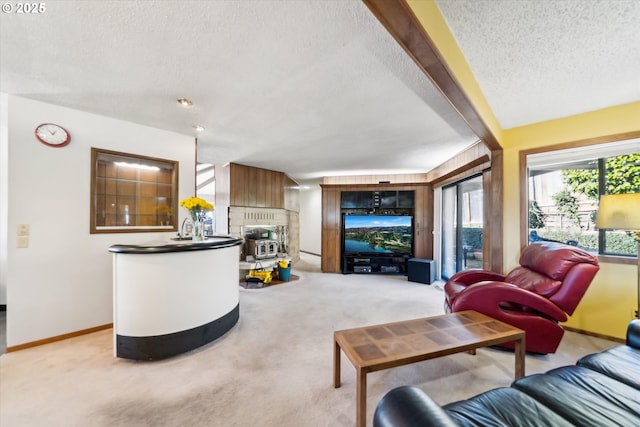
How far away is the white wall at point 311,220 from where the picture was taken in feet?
27.3

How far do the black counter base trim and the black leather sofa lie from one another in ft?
6.63

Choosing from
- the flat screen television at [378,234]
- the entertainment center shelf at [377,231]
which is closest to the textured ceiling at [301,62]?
the entertainment center shelf at [377,231]

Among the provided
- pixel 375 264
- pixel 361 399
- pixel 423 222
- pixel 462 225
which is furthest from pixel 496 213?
pixel 375 264

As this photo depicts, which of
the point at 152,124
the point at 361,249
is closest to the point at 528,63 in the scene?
the point at 152,124

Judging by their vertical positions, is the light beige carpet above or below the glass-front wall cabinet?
below

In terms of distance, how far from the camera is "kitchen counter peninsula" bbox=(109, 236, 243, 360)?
206 centimetres

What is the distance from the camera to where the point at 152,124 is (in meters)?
2.97

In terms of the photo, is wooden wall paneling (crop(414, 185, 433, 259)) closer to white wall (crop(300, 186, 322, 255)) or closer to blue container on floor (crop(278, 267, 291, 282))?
blue container on floor (crop(278, 267, 291, 282))

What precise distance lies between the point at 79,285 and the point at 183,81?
8.03 feet

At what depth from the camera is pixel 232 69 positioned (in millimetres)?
1868

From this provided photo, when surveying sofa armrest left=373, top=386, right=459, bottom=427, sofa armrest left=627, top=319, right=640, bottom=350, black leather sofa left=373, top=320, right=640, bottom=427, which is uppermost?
sofa armrest left=373, top=386, right=459, bottom=427

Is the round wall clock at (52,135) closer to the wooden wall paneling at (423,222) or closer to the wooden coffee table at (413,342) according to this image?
the wooden coffee table at (413,342)

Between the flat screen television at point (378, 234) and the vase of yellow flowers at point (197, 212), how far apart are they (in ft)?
12.4

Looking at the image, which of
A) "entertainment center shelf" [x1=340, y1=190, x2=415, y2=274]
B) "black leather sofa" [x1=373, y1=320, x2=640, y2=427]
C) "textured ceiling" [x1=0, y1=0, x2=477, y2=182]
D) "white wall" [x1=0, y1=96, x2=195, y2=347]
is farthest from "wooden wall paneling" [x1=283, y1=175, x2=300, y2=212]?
"black leather sofa" [x1=373, y1=320, x2=640, y2=427]
